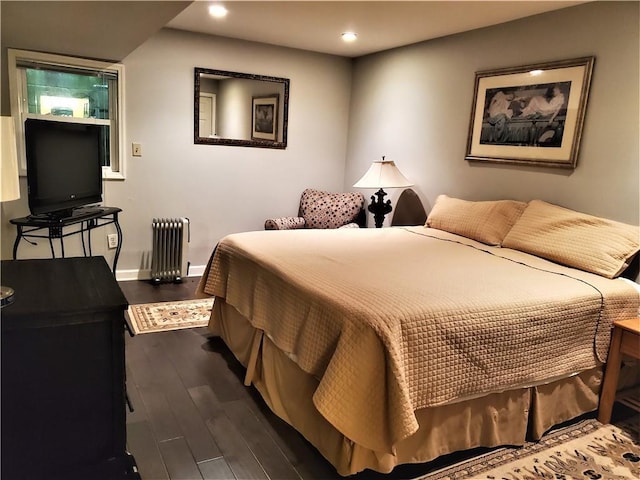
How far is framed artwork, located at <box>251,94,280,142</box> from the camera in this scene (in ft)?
15.3

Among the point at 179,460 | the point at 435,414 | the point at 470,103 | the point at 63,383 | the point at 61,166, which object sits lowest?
the point at 179,460

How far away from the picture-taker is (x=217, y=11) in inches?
139

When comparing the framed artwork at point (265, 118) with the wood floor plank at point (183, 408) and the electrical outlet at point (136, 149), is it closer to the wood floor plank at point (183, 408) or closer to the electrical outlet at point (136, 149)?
the electrical outlet at point (136, 149)

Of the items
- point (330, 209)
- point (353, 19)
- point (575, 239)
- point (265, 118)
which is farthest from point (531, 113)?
point (265, 118)

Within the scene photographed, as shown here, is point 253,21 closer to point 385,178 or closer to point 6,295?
point 385,178

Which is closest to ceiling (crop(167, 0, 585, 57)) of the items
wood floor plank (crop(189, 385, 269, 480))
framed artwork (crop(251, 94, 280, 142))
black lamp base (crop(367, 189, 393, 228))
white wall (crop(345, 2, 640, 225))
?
white wall (crop(345, 2, 640, 225))

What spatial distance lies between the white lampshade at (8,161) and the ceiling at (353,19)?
7.34 feet

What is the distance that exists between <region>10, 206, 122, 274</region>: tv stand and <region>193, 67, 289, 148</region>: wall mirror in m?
1.08

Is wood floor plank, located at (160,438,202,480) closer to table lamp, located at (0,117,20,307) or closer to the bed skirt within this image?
the bed skirt

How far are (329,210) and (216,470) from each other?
3.18m

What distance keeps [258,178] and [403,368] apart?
3.35m

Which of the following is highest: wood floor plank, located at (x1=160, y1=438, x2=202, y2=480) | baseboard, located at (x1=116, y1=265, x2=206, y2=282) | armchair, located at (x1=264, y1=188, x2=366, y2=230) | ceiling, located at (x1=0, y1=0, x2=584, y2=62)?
ceiling, located at (x1=0, y1=0, x2=584, y2=62)

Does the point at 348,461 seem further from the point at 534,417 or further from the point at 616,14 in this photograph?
the point at 616,14

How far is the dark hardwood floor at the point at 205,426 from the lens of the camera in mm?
1950
